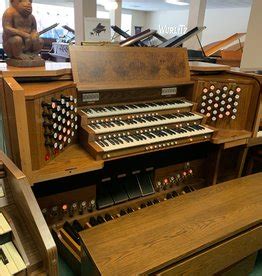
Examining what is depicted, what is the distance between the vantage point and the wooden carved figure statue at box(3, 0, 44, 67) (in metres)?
1.44

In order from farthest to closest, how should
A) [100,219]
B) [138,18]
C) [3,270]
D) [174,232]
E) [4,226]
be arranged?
[138,18] < [100,219] < [174,232] < [4,226] < [3,270]

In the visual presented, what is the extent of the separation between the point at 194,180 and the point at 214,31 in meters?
11.2

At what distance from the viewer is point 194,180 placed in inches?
94.3

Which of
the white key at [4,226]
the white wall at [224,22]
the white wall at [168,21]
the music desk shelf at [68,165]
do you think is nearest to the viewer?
the white key at [4,226]

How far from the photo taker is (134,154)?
1.62m

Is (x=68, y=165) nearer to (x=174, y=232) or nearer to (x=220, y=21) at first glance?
(x=174, y=232)

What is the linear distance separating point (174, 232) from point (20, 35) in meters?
1.35

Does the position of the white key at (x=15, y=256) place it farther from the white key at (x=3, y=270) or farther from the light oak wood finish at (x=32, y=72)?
the light oak wood finish at (x=32, y=72)

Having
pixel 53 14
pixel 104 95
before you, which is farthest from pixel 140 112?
pixel 53 14

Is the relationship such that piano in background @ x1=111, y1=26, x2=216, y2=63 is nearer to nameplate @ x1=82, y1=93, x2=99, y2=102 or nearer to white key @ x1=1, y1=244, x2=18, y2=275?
nameplate @ x1=82, y1=93, x2=99, y2=102

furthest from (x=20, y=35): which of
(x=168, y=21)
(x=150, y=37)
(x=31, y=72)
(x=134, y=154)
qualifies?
(x=168, y=21)

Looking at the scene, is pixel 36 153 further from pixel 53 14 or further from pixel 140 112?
pixel 53 14

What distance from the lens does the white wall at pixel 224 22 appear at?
34.6 ft

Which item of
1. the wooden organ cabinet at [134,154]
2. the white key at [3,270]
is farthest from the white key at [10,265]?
the wooden organ cabinet at [134,154]
